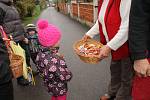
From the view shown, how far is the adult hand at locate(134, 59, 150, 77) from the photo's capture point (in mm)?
2584

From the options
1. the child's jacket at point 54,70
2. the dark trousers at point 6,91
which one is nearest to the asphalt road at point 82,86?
the child's jacket at point 54,70

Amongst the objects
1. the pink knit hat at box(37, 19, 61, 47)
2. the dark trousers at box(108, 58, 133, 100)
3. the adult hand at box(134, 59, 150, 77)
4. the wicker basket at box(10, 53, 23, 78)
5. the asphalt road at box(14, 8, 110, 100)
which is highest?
the adult hand at box(134, 59, 150, 77)

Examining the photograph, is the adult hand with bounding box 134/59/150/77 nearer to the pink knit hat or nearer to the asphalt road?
the pink knit hat

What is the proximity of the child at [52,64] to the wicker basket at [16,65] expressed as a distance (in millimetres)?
590

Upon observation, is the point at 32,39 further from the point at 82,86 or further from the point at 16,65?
the point at 16,65

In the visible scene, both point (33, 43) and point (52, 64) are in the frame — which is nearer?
point (52, 64)

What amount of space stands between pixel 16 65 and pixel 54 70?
0.79 metres

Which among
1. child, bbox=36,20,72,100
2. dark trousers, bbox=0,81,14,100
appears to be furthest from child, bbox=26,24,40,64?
dark trousers, bbox=0,81,14,100

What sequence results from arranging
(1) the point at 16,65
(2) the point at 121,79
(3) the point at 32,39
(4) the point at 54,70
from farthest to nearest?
(3) the point at 32,39 < (2) the point at 121,79 < (4) the point at 54,70 < (1) the point at 16,65

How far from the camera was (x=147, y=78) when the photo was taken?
2.74m

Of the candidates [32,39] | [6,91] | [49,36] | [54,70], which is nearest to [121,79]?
[54,70]

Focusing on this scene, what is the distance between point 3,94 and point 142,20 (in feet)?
5.18

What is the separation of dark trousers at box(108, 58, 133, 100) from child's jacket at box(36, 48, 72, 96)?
699 mm

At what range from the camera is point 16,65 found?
3.56m
